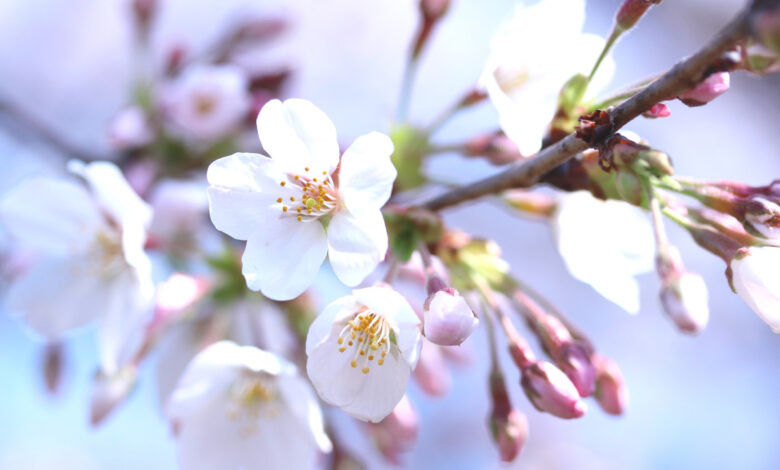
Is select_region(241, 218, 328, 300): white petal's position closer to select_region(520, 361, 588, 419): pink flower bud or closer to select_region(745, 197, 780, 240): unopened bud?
select_region(520, 361, 588, 419): pink flower bud

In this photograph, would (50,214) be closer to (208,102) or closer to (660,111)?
(208,102)

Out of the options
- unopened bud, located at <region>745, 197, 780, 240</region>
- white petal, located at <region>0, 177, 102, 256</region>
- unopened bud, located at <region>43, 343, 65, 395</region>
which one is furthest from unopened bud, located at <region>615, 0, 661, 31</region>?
unopened bud, located at <region>43, 343, 65, 395</region>

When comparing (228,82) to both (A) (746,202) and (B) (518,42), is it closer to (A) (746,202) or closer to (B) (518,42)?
(B) (518,42)

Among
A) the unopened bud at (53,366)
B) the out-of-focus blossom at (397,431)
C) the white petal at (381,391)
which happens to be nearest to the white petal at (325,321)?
the white petal at (381,391)

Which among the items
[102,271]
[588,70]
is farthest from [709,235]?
[102,271]

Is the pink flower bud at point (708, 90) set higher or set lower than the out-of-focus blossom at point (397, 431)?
higher

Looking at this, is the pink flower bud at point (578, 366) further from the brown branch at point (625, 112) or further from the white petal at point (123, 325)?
the white petal at point (123, 325)
